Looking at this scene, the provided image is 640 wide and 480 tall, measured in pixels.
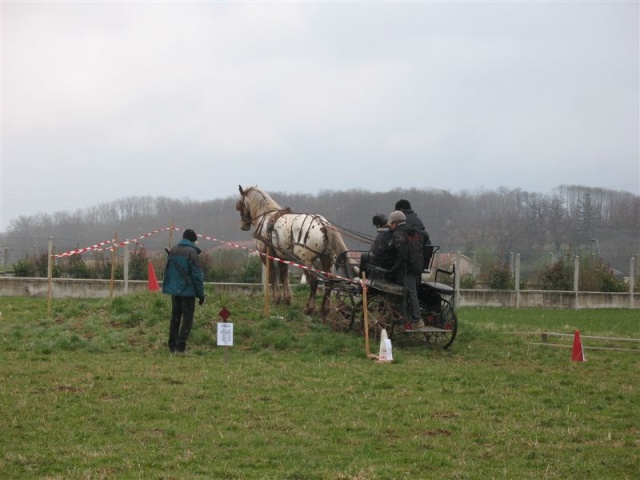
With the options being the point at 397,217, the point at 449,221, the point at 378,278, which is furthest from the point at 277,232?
the point at 449,221

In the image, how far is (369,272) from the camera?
49.2 ft

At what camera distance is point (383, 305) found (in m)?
14.9

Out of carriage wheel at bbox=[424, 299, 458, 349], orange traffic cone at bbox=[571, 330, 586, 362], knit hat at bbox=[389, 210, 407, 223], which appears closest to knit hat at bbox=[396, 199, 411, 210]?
knit hat at bbox=[389, 210, 407, 223]

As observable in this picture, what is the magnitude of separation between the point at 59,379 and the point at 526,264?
26.9 metres

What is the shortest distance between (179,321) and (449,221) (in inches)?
1069

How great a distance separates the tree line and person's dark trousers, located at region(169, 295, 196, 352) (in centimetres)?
1676

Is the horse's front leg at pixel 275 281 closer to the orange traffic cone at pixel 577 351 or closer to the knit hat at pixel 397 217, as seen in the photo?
the knit hat at pixel 397 217

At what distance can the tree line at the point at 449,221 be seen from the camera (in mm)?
35188

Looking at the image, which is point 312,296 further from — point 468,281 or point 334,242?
point 468,281

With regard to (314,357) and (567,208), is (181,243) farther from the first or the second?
(567,208)

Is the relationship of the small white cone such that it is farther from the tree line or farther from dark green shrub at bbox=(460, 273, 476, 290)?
dark green shrub at bbox=(460, 273, 476, 290)

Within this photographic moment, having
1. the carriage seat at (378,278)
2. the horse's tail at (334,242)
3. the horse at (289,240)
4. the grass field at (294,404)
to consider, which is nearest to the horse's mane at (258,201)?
the horse at (289,240)

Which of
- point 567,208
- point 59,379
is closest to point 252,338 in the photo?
point 59,379

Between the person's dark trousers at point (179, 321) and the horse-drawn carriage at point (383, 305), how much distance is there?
2.71m
